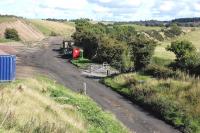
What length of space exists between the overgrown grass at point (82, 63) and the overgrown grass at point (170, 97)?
1677cm

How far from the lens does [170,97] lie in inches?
1347

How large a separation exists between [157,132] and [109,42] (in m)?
36.0

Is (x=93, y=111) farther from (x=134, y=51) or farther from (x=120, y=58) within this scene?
(x=120, y=58)

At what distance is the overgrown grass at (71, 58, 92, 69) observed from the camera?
5993cm

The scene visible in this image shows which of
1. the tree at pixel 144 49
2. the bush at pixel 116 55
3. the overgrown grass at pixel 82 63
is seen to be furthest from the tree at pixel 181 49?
the overgrown grass at pixel 82 63

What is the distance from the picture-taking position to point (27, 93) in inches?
1099

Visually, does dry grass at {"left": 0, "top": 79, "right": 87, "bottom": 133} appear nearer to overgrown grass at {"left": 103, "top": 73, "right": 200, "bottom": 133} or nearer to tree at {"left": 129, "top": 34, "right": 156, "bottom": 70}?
overgrown grass at {"left": 103, "top": 73, "right": 200, "bottom": 133}

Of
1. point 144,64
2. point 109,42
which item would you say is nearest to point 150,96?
point 144,64

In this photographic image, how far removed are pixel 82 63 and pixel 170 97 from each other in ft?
97.9

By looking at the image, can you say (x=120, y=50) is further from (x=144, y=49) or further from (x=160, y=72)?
(x=160, y=72)

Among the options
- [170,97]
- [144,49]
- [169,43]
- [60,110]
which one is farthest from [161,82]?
[169,43]

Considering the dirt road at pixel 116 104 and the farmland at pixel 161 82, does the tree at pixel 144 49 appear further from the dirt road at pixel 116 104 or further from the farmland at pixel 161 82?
the dirt road at pixel 116 104

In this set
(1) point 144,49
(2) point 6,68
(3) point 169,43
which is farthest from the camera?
(3) point 169,43

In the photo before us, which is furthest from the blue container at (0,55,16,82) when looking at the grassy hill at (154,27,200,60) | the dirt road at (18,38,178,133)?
the grassy hill at (154,27,200,60)
